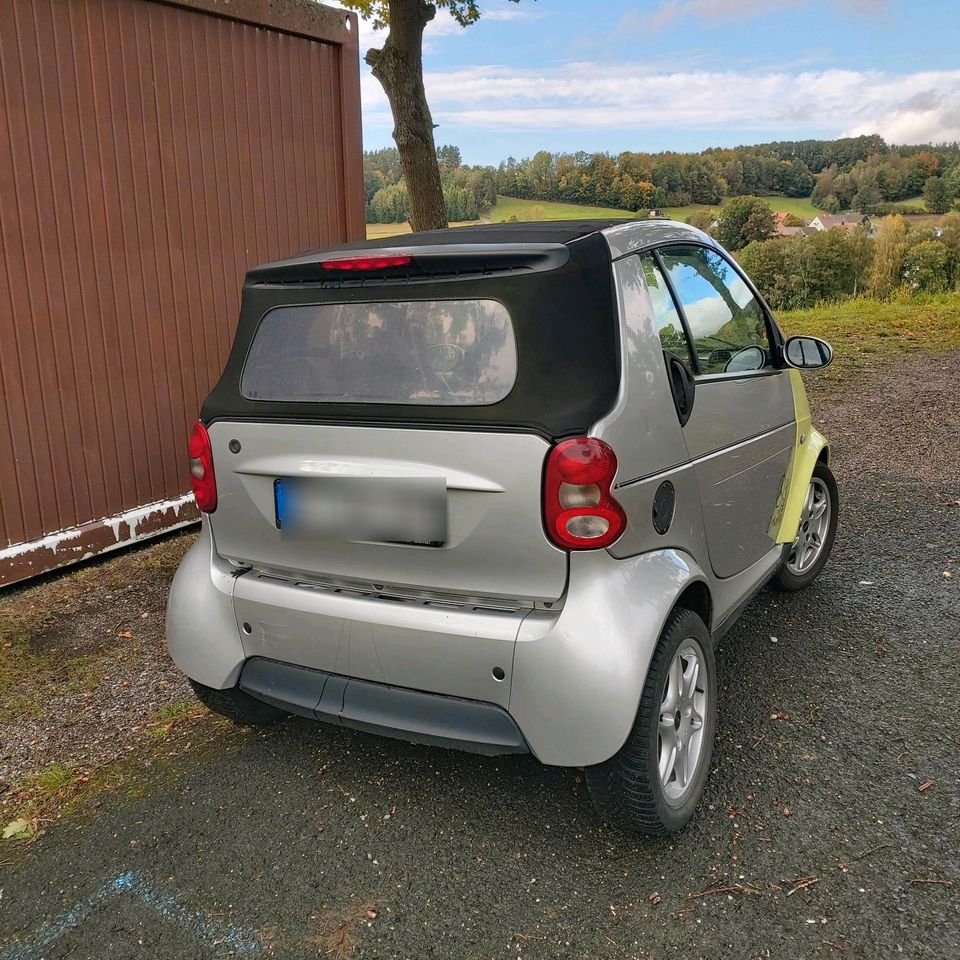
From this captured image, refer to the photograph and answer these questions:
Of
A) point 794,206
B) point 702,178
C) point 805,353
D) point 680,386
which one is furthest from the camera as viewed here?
point 794,206

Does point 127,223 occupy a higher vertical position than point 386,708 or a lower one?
higher

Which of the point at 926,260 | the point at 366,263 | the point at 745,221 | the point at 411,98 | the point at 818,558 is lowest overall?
the point at 926,260

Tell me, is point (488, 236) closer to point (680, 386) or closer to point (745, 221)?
point (680, 386)

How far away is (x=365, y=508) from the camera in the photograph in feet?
8.29

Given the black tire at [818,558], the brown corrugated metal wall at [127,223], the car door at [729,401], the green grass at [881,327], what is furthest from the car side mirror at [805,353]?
the green grass at [881,327]

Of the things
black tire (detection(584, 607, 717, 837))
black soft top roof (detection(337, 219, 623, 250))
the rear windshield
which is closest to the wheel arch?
black tire (detection(584, 607, 717, 837))

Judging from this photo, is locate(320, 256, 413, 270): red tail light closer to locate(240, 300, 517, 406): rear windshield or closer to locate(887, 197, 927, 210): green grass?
locate(240, 300, 517, 406): rear windshield

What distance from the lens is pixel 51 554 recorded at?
16.4 ft

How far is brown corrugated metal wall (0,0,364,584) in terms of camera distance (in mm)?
4773

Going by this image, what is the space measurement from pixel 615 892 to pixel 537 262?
5.88ft

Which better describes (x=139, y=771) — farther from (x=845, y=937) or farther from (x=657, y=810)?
(x=845, y=937)

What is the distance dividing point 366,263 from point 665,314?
0.99 meters

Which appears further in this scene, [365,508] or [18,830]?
[18,830]

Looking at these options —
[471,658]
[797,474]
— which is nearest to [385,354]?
[471,658]
